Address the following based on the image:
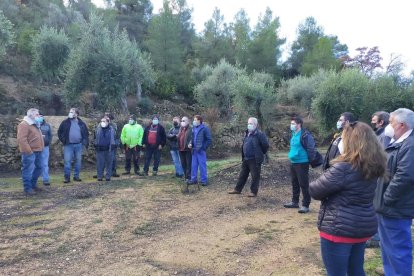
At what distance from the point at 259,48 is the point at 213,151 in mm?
21968

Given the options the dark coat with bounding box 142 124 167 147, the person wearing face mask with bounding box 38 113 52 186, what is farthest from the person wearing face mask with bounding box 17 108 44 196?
the dark coat with bounding box 142 124 167 147

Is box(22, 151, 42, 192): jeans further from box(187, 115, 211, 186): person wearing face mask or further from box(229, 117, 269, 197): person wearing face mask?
box(229, 117, 269, 197): person wearing face mask

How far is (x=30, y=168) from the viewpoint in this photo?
8023mm

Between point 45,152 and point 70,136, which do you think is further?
point 70,136

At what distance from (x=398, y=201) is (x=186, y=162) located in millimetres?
7000

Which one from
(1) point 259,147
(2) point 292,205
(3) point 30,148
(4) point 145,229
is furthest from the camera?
(1) point 259,147

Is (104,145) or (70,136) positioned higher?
(70,136)

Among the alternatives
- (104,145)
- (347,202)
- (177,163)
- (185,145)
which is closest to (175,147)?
(177,163)

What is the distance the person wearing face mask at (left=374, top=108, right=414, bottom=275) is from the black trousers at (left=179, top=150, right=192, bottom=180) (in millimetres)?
6664

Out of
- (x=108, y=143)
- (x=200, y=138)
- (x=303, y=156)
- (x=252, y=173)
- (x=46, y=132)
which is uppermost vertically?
(x=46, y=132)

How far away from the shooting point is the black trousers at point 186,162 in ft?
32.8

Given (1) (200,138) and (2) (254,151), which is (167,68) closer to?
(1) (200,138)

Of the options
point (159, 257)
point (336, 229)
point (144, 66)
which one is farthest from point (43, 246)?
point (144, 66)

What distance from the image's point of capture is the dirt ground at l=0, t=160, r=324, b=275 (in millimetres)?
4461
